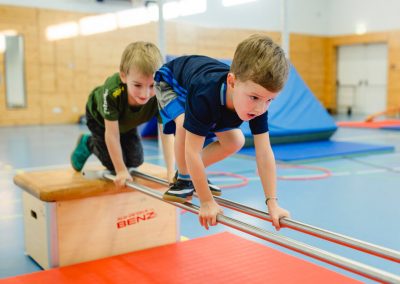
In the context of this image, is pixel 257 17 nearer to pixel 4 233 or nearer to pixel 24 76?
pixel 24 76

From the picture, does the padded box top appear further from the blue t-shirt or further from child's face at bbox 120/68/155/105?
the blue t-shirt

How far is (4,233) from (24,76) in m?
8.49

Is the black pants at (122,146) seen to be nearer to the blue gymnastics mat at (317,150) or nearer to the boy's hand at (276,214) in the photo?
the boy's hand at (276,214)

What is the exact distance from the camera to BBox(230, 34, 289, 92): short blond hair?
1.48 m

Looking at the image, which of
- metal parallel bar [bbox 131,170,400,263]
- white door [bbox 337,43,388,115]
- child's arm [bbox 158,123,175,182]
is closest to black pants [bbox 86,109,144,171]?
child's arm [bbox 158,123,175,182]

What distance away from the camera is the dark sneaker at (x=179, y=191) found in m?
1.93

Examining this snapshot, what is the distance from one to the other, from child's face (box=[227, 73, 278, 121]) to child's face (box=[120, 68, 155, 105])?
0.67 meters

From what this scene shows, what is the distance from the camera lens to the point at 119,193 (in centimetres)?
248

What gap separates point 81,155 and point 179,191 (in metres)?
1.04

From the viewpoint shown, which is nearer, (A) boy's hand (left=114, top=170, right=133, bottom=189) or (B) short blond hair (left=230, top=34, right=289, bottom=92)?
(B) short blond hair (left=230, top=34, right=289, bottom=92)

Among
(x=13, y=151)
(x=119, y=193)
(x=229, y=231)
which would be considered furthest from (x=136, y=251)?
(x=13, y=151)

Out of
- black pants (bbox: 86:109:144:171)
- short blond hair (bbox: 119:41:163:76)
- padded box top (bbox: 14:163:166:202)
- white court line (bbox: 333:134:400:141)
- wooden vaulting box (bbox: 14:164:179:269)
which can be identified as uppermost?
short blond hair (bbox: 119:41:163:76)

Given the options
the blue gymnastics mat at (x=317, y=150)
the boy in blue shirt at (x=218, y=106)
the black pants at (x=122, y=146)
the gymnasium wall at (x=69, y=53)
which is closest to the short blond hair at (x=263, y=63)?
the boy in blue shirt at (x=218, y=106)

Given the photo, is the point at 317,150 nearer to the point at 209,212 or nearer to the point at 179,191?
the point at 179,191
